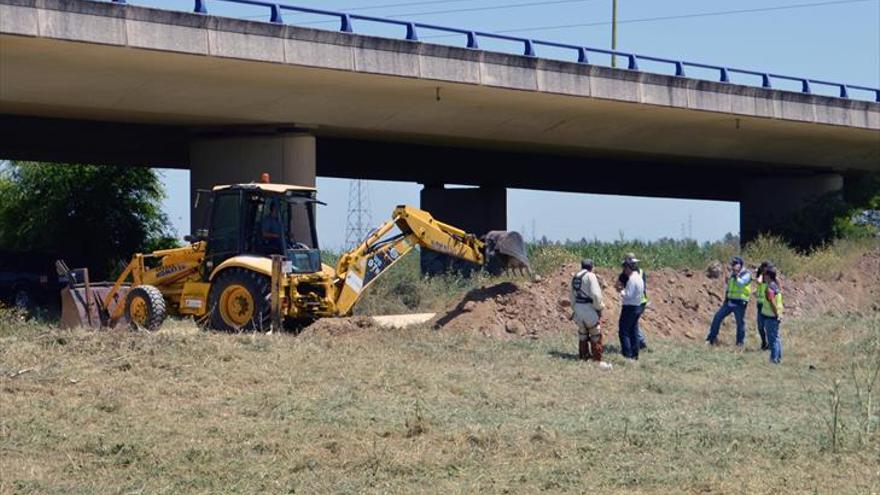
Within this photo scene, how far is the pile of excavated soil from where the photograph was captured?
2314cm

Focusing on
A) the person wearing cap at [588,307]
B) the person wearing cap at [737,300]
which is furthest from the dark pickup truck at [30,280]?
the person wearing cap at [588,307]

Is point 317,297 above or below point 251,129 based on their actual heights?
below

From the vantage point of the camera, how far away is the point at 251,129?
103ft

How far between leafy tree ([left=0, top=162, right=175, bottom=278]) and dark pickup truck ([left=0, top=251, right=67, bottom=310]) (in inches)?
253

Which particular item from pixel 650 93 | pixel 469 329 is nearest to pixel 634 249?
pixel 650 93

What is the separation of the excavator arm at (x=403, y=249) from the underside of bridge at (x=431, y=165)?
8992 mm

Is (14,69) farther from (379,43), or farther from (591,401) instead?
(591,401)

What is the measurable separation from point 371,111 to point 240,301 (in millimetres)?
11385

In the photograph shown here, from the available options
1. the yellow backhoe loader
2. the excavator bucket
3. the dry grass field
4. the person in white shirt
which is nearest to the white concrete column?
the yellow backhoe loader

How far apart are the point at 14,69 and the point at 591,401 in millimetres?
13362

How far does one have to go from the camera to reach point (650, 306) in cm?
2612

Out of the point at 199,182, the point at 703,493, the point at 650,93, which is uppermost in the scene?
the point at 650,93

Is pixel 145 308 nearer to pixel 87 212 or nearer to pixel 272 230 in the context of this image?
pixel 272 230

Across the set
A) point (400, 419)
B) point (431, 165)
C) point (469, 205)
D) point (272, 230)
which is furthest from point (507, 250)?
point (469, 205)
